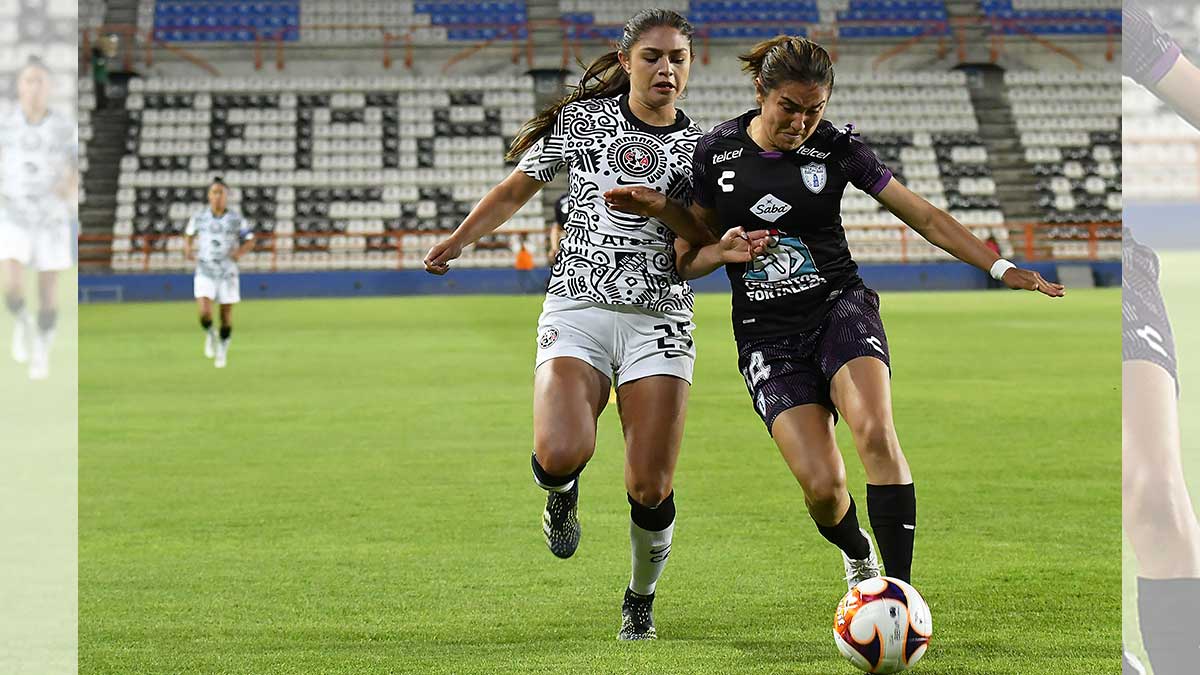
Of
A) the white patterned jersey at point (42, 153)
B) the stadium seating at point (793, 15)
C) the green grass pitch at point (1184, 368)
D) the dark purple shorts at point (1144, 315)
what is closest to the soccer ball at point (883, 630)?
the green grass pitch at point (1184, 368)

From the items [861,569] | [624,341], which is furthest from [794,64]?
[861,569]

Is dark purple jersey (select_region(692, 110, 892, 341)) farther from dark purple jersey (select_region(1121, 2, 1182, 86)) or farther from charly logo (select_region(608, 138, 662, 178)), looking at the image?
dark purple jersey (select_region(1121, 2, 1182, 86))

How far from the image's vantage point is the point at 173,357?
60.2 feet

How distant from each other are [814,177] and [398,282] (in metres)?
28.2

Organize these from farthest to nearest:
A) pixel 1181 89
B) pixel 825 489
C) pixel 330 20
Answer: pixel 330 20 < pixel 825 489 < pixel 1181 89

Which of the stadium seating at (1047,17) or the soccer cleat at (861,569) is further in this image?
the stadium seating at (1047,17)

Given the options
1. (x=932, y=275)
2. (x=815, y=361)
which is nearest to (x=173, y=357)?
(x=815, y=361)

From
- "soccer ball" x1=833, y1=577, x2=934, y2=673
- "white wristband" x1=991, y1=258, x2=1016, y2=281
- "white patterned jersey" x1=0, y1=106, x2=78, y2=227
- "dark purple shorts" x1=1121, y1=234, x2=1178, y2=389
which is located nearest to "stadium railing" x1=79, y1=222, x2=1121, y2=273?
"white patterned jersey" x1=0, y1=106, x2=78, y2=227

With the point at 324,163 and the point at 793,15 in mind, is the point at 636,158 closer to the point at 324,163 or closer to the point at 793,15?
the point at 324,163

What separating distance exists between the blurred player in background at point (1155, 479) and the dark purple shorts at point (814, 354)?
1156 mm

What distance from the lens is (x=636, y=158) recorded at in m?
5.44

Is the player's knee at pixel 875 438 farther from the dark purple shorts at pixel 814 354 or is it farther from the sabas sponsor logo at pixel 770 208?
the sabas sponsor logo at pixel 770 208

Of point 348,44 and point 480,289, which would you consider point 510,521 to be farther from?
point 348,44

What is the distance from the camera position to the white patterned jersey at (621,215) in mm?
5414
